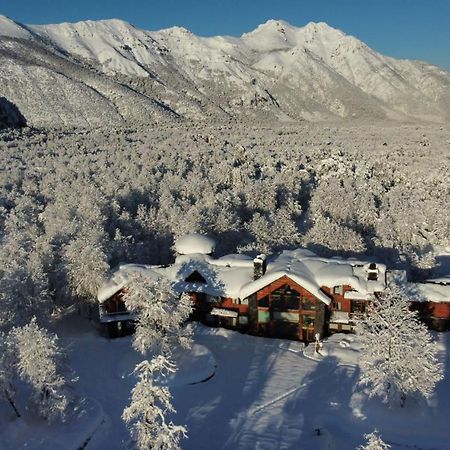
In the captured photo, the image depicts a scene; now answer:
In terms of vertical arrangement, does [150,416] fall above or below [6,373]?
below

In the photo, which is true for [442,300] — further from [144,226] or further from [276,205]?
[276,205]

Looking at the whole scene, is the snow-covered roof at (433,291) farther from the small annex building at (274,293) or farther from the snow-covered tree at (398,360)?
the snow-covered tree at (398,360)

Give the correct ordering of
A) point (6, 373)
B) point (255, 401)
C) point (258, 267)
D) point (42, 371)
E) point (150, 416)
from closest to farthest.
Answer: point (150, 416)
point (6, 373)
point (42, 371)
point (255, 401)
point (258, 267)

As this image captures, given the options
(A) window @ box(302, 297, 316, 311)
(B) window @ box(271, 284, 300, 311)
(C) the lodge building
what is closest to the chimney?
(C) the lodge building

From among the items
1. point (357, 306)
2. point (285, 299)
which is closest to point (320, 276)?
point (285, 299)

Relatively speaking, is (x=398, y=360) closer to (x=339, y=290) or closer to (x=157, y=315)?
(x=339, y=290)

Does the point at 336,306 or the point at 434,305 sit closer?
the point at 336,306

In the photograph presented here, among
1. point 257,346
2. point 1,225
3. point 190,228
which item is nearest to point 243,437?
point 257,346
